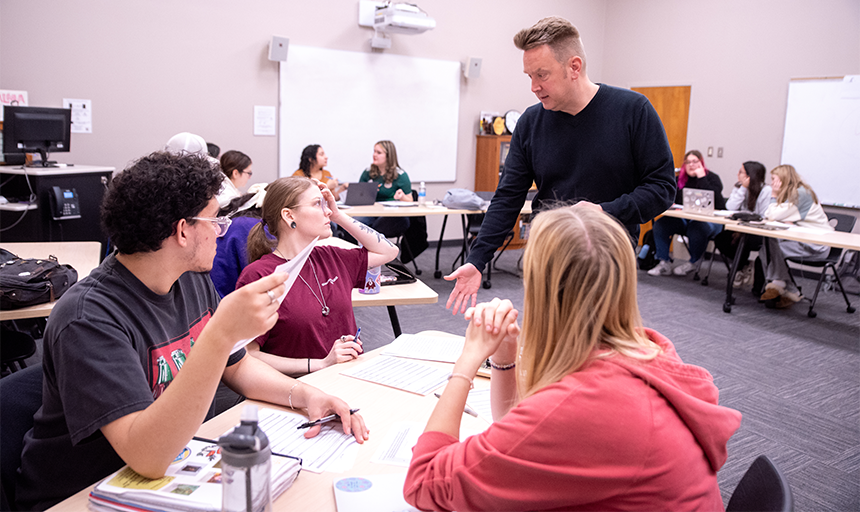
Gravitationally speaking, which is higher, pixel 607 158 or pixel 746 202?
pixel 607 158

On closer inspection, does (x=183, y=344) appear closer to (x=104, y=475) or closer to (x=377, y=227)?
(x=104, y=475)

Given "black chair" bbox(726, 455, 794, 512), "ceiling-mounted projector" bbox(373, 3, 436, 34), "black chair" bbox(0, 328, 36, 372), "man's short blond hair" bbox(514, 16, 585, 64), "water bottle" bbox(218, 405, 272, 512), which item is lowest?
"black chair" bbox(0, 328, 36, 372)

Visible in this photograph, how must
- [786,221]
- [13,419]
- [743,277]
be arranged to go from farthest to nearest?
[743,277]
[786,221]
[13,419]

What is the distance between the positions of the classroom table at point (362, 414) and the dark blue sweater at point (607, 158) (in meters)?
0.73

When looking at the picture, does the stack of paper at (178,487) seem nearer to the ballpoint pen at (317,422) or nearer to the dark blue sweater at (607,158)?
the ballpoint pen at (317,422)

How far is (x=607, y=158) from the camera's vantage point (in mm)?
2146

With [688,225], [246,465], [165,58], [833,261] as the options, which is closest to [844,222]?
[833,261]

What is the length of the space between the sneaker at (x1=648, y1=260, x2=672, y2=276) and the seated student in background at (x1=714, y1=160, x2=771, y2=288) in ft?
1.76

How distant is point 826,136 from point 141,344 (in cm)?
691

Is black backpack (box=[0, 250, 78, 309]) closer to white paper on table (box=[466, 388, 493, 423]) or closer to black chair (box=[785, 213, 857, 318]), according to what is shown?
white paper on table (box=[466, 388, 493, 423])

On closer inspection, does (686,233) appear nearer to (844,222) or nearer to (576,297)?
(844,222)

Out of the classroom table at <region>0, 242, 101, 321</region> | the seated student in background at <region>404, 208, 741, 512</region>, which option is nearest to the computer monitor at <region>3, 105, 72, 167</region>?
the classroom table at <region>0, 242, 101, 321</region>

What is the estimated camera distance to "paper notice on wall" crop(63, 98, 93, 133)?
5535 millimetres

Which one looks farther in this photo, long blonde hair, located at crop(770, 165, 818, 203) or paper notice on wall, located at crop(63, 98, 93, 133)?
paper notice on wall, located at crop(63, 98, 93, 133)
